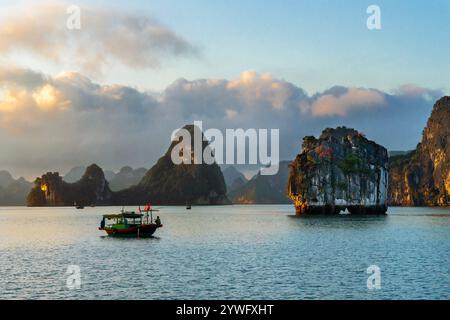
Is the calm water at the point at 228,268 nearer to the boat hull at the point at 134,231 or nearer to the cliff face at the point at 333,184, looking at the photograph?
the boat hull at the point at 134,231

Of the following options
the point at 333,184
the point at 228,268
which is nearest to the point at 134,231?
the point at 228,268

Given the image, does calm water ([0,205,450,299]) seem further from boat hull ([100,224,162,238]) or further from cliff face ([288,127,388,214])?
cliff face ([288,127,388,214])

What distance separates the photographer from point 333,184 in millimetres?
191500

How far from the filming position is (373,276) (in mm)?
51625

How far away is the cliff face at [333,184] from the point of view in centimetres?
A: 19062

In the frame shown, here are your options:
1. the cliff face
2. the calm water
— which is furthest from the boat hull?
the cliff face

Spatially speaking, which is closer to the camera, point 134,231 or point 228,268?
point 228,268

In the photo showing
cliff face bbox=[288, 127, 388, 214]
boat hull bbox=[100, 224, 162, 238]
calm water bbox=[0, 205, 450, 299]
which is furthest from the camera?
cliff face bbox=[288, 127, 388, 214]

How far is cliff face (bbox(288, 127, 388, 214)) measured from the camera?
191 metres

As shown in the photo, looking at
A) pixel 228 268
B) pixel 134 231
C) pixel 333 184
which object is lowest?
pixel 228 268

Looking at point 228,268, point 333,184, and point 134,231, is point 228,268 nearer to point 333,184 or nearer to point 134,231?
point 134,231

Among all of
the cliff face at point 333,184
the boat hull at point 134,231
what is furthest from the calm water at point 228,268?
the cliff face at point 333,184
